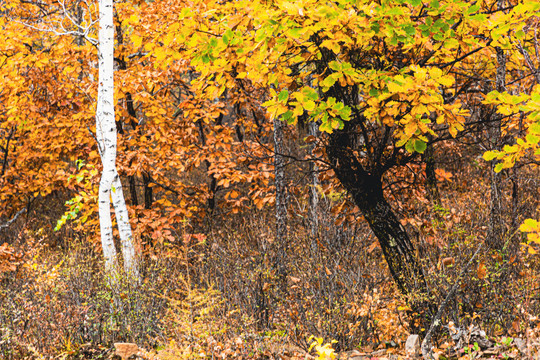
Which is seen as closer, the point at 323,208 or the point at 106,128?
the point at 106,128

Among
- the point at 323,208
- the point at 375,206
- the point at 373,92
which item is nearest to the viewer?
the point at 373,92

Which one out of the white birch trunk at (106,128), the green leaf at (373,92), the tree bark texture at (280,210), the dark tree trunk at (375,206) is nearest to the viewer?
the green leaf at (373,92)

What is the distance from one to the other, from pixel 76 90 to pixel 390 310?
227 inches

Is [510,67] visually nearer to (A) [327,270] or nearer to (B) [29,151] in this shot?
(A) [327,270]

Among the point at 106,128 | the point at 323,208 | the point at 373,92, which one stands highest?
the point at 106,128

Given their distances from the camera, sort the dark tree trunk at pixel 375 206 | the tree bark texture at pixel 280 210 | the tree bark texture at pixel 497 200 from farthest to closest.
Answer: the tree bark texture at pixel 280 210 < the tree bark texture at pixel 497 200 < the dark tree trunk at pixel 375 206

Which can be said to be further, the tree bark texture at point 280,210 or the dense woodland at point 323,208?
the tree bark texture at point 280,210

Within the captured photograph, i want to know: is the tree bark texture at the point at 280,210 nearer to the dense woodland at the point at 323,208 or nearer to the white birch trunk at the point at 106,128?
the dense woodland at the point at 323,208

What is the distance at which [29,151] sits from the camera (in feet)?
24.2

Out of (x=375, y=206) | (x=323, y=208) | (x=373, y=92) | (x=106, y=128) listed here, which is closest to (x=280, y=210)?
(x=323, y=208)

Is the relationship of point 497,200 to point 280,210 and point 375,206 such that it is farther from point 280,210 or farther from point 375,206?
point 280,210

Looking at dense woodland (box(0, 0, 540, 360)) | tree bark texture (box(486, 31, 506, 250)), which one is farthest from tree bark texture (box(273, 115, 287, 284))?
tree bark texture (box(486, 31, 506, 250))

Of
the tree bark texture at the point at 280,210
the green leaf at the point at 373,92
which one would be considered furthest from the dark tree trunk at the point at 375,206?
the tree bark texture at the point at 280,210

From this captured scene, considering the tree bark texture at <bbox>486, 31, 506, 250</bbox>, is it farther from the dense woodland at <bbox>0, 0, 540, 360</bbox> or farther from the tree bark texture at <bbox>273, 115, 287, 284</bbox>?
the tree bark texture at <bbox>273, 115, 287, 284</bbox>
